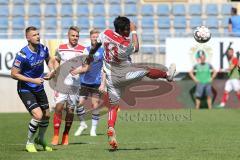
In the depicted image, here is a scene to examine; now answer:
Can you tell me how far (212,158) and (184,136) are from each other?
4.48 metres

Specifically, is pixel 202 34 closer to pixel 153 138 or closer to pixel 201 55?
pixel 153 138

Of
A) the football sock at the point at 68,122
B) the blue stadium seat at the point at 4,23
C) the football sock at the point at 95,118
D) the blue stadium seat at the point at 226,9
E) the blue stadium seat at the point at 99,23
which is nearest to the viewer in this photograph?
the football sock at the point at 68,122

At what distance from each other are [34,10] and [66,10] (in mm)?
1235

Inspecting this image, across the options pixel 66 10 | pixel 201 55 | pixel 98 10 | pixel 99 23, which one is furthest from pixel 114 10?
pixel 201 55

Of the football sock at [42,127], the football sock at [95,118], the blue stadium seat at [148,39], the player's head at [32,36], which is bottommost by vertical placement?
the football sock at [95,118]

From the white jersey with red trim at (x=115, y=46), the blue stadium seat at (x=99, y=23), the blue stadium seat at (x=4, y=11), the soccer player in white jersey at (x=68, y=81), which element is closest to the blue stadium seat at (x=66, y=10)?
the blue stadium seat at (x=99, y=23)

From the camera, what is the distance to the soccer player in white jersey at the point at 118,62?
1217cm

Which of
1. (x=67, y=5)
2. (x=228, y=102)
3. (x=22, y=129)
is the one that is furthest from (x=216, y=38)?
(x=22, y=129)

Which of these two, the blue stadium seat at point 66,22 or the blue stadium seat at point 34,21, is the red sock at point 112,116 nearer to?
the blue stadium seat at point 66,22

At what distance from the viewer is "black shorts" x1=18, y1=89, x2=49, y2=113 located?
40.3 feet

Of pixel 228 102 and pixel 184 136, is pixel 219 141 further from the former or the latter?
pixel 228 102

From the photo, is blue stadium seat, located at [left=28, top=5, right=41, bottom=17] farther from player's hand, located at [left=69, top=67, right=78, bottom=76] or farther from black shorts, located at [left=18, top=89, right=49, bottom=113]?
black shorts, located at [left=18, top=89, right=49, bottom=113]

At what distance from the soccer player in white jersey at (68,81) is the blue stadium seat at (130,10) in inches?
476

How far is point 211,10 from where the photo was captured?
27953 mm
